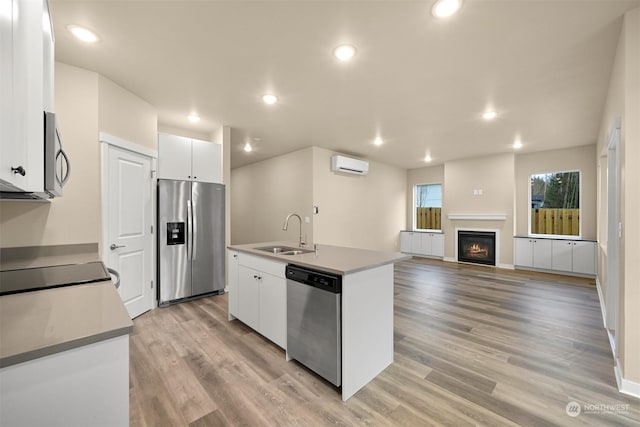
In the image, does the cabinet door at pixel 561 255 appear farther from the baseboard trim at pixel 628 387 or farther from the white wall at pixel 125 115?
the white wall at pixel 125 115

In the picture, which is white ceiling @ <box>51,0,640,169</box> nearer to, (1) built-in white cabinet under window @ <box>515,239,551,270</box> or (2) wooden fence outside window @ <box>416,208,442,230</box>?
(1) built-in white cabinet under window @ <box>515,239,551,270</box>

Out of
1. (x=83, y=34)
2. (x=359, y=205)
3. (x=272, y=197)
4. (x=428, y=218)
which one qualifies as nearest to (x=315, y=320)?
(x=83, y=34)

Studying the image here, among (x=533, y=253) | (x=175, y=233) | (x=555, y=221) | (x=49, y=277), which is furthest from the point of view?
(x=555, y=221)

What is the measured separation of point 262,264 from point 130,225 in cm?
182

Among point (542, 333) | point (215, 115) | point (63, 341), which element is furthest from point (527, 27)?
point (215, 115)

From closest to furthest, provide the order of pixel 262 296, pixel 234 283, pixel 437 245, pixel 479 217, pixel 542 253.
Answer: pixel 262 296, pixel 234 283, pixel 542 253, pixel 479 217, pixel 437 245

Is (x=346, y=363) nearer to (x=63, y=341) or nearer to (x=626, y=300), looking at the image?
(x=63, y=341)

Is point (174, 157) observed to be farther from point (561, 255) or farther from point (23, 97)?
point (561, 255)

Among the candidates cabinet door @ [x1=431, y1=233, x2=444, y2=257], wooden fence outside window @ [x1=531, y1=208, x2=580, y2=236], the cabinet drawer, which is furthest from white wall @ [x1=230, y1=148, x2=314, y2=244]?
wooden fence outside window @ [x1=531, y1=208, x2=580, y2=236]

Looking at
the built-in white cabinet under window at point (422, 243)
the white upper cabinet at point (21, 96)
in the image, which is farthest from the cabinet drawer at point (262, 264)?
the built-in white cabinet under window at point (422, 243)

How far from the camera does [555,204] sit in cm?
582

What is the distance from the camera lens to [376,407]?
174 centimetres

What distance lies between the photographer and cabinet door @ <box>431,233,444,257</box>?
7178mm

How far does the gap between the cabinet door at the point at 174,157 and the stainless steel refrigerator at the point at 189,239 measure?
5.8 inches
